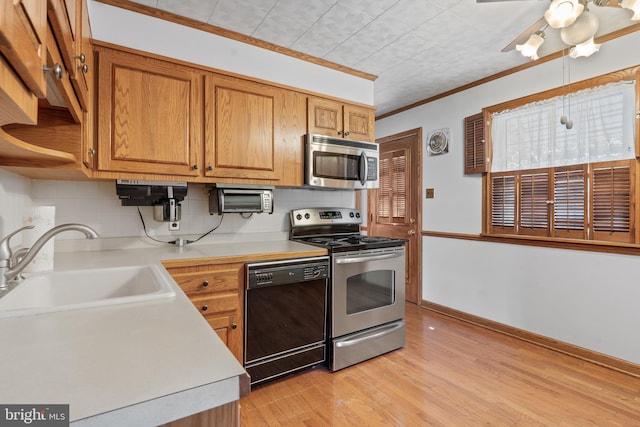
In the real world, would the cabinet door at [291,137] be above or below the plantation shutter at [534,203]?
above

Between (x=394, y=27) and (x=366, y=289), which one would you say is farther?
(x=366, y=289)

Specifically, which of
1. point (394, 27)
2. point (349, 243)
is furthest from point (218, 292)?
point (394, 27)

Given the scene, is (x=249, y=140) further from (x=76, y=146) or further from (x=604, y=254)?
(x=604, y=254)

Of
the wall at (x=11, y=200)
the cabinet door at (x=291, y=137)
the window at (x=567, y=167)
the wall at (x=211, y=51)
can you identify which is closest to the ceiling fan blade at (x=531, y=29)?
the window at (x=567, y=167)

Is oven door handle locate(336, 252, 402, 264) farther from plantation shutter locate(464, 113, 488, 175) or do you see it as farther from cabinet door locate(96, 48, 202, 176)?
plantation shutter locate(464, 113, 488, 175)

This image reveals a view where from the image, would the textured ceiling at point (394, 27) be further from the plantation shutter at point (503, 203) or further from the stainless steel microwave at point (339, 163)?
the plantation shutter at point (503, 203)

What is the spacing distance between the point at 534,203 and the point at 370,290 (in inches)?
63.9

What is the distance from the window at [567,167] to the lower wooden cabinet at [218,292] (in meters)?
2.43

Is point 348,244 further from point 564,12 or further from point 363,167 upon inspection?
point 564,12

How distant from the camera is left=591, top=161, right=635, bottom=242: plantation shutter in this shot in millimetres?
2197

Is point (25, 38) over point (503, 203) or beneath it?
over

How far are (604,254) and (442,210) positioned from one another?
4.66 ft

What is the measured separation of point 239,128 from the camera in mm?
2205

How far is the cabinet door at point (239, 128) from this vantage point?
2.11 metres
